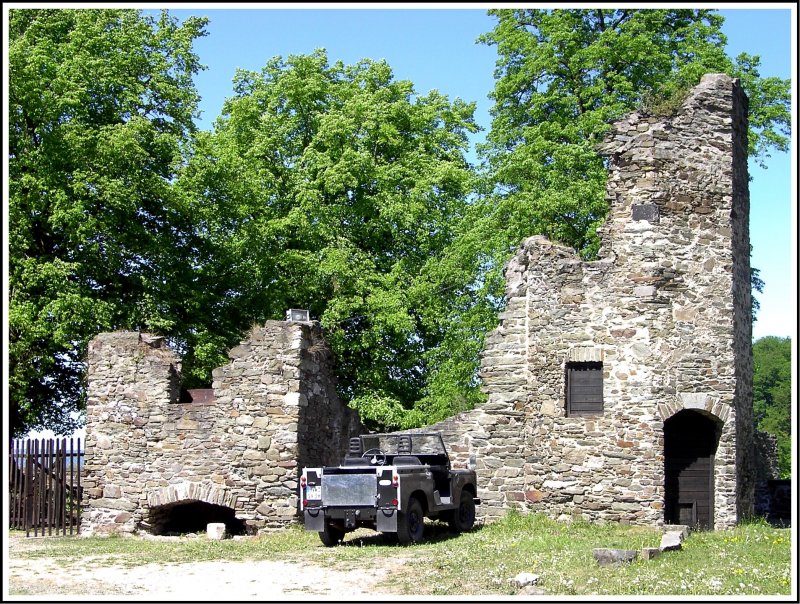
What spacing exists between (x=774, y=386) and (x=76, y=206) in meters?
54.7

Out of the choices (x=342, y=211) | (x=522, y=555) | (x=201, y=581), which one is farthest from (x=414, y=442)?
(x=342, y=211)

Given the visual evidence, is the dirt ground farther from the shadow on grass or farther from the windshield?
the windshield

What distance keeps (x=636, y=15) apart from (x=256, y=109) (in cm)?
1244

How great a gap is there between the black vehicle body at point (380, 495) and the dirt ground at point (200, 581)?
137 centimetres

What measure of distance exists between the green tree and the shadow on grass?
3876 centimetres

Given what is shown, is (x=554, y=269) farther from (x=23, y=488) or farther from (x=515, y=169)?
(x=23, y=488)

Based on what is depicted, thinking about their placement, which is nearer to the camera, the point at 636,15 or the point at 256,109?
the point at 636,15

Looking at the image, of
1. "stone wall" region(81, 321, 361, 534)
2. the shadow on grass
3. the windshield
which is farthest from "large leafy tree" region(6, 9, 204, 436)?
the shadow on grass

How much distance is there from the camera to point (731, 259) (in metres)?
19.2

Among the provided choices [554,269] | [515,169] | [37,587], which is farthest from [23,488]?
[515,169]

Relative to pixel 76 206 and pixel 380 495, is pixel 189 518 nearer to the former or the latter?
pixel 380 495

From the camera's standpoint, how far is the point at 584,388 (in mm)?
19625

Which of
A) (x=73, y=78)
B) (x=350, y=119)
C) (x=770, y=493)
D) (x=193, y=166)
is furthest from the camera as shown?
(x=350, y=119)

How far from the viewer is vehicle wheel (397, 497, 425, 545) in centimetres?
1636
